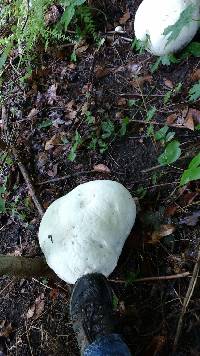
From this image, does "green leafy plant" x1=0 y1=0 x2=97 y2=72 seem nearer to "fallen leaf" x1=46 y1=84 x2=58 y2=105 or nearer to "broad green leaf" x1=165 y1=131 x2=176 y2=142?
"fallen leaf" x1=46 y1=84 x2=58 y2=105

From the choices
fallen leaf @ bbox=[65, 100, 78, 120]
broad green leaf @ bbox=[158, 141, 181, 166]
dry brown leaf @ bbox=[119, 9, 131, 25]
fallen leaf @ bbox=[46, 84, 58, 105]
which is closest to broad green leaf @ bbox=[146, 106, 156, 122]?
broad green leaf @ bbox=[158, 141, 181, 166]

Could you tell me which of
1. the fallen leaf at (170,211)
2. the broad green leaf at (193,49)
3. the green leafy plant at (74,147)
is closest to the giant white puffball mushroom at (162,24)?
the broad green leaf at (193,49)

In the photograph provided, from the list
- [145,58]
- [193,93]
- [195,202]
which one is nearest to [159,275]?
[195,202]

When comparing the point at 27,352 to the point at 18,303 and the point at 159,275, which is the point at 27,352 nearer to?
the point at 18,303

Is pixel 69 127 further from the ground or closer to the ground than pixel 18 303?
further from the ground

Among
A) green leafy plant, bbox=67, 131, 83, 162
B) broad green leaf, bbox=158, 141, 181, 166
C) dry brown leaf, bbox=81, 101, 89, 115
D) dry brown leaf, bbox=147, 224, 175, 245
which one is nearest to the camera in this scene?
dry brown leaf, bbox=147, 224, 175, 245

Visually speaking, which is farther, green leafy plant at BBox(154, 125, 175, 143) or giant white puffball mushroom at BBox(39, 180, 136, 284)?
green leafy plant at BBox(154, 125, 175, 143)

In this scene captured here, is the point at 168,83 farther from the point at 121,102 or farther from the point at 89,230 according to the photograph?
the point at 89,230
